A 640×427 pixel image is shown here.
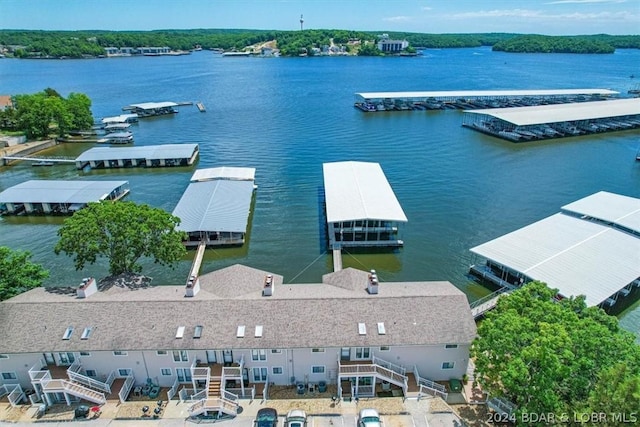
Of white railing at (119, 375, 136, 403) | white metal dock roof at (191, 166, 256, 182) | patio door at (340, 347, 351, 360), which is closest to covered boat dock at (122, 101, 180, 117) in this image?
white metal dock roof at (191, 166, 256, 182)

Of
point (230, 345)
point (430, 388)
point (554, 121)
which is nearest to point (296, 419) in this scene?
point (230, 345)

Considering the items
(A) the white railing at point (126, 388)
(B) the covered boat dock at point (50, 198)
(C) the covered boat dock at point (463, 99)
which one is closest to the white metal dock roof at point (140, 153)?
(B) the covered boat dock at point (50, 198)

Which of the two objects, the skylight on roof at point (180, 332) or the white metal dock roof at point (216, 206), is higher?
the skylight on roof at point (180, 332)

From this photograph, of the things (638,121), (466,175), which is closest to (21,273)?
(466,175)

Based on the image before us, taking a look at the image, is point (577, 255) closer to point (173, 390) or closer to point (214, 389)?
point (214, 389)

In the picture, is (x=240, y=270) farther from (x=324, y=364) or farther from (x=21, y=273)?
(x=21, y=273)

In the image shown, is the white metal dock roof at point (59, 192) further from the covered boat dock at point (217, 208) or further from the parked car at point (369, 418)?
the parked car at point (369, 418)
